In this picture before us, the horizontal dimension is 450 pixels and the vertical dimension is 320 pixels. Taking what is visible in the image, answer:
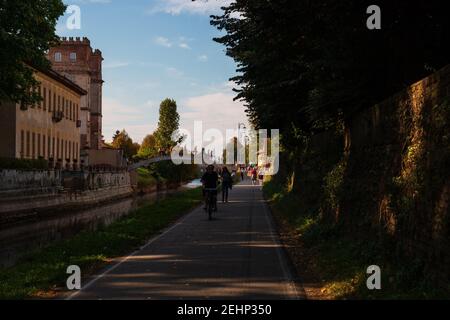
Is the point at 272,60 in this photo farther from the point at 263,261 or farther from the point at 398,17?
the point at 263,261

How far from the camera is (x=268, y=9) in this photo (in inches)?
540

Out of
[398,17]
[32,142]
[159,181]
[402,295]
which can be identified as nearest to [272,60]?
[398,17]

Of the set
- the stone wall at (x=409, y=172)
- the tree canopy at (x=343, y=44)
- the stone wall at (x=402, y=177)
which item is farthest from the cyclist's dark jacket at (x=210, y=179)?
the stone wall at (x=409, y=172)

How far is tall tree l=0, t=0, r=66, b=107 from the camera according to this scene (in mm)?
28500

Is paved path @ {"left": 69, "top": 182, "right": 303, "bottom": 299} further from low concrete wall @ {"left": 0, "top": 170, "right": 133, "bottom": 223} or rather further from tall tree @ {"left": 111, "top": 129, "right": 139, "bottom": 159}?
tall tree @ {"left": 111, "top": 129, "right": 139, "bottom": 159}

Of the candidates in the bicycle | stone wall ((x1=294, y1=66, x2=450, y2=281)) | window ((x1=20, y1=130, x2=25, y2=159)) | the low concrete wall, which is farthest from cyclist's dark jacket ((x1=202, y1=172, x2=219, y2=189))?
window ((x1=20, y1=130, x2=25, y2=159))

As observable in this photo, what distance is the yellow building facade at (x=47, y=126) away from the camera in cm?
4931

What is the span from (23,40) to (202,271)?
2067 cm

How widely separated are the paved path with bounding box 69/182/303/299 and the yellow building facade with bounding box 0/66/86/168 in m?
30.2

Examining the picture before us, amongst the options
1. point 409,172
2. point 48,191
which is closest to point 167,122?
point 48,191

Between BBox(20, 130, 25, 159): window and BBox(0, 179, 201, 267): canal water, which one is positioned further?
BBox(20, 130, 25, 159): window

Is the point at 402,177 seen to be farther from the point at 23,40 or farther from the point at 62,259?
the point at 23,40

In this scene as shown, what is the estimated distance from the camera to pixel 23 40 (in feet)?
94.5

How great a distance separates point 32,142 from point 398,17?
4490cm
